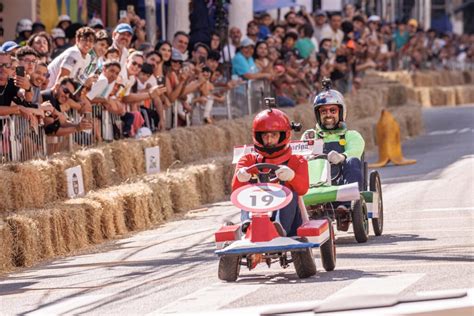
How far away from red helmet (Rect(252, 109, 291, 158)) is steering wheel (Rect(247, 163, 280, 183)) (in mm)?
167

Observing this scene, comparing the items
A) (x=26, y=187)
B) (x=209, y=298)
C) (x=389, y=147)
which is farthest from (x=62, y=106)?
(x=389, y=147)

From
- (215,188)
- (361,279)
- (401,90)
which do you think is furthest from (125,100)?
(401,90)

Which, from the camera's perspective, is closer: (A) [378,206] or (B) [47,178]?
(A) [378,206]

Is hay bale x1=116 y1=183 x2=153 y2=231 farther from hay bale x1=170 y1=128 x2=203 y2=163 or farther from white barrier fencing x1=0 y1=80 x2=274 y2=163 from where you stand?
hay bale x1=170 y1=128 x2=203 y2=163

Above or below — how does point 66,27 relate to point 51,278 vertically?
above

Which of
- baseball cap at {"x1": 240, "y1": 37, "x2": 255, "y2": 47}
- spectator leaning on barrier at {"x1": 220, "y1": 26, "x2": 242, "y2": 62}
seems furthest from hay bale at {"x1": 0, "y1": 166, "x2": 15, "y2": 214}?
spectator leaning on barrier at {"x1": 220, "y1": 26, "x2": 242, "y2": 62}

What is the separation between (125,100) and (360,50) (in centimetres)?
1521

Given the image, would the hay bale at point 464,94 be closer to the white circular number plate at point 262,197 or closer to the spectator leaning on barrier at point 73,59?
the spectator leaning on barrier at point 73,59

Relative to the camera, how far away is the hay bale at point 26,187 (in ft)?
49.0

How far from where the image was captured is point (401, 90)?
39.1 metres

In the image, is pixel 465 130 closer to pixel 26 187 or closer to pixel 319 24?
pixel 319 24

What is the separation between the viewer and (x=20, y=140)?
637 inches

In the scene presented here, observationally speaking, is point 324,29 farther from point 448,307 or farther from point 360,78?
point 448,307

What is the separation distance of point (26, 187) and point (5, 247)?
1429 millimetres
